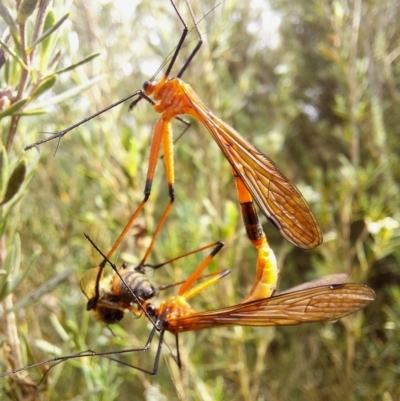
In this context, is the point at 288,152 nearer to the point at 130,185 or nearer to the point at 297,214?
the point at 130,185

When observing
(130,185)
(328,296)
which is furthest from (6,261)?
(130,185)

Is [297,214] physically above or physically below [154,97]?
below

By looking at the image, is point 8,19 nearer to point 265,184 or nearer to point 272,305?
point 265,184

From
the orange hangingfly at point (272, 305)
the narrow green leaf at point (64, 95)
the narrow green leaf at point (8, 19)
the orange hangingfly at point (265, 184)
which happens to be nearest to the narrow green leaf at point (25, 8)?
the narrow green leaf at point (8, 19)

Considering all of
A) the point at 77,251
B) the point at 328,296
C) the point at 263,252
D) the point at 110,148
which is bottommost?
the point at 328,296

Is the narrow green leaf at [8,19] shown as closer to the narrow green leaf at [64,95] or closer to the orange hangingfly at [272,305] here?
the narrow green leaf at [64,95]
